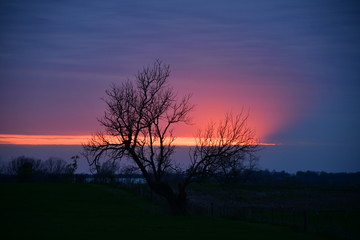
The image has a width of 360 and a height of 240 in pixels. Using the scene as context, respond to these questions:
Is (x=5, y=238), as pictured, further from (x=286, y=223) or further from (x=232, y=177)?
(x=286, y=223)

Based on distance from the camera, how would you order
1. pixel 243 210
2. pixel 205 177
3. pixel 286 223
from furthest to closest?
pixel 243 210 → pixel 205 177 → pixel 286 223

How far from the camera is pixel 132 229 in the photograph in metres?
21.3

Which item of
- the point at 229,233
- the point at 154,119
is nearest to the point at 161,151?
the point at 154,119

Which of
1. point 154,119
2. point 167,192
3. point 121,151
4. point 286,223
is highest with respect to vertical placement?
point 154,119

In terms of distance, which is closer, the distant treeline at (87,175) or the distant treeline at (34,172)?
the distant treeline at (87,175)

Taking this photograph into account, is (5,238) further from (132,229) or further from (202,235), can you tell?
(202,235)

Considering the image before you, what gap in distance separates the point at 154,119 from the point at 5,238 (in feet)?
48.7

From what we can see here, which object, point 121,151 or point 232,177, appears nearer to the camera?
point 232,177

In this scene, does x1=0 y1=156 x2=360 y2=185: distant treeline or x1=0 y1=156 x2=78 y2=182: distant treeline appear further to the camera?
x1=0 y1=156 x2=78 y2=182: distant treeline

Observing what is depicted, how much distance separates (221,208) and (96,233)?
574 inches

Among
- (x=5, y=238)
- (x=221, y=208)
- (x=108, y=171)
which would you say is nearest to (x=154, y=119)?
(x=221, y=208)

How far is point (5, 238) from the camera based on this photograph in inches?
663

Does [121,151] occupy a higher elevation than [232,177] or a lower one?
higher

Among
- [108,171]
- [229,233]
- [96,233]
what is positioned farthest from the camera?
[108,171]
